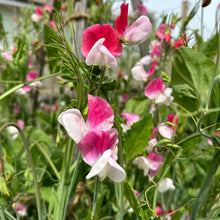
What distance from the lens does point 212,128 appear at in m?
0.54

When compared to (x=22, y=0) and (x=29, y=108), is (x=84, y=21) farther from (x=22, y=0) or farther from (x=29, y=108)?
(x=22, y=0)

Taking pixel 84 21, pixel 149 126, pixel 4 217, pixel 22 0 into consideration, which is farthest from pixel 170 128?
pixel 22 0

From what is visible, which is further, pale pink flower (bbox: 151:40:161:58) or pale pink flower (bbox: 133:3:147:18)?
pale pink flower (bbox: 151:40:161:58)

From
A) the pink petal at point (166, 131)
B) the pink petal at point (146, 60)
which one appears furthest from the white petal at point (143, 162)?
the pink petal at point (146, 60)

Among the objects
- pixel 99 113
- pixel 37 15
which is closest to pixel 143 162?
pixel 99 113

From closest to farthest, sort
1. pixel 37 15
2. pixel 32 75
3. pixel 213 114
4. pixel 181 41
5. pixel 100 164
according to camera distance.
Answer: pixel 100 164 → pixel 213 114 → pixel 181 41 → pixel 32 75 → pixel 37 15

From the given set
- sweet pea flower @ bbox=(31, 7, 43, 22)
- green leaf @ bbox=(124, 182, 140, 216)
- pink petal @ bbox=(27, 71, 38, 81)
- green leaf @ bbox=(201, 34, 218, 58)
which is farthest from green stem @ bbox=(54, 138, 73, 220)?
sweet pea flower @ bbox=(31, 7, 43, 22)

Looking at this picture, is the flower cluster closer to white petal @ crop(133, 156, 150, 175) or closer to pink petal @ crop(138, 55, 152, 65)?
white petal @ crop(133, 156, 150, 175)

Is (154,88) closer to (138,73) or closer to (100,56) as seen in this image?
(138,73)

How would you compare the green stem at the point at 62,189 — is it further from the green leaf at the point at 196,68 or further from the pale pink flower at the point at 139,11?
Result: the pale pink flower at the point at 139,11

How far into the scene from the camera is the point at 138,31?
52 centimetres

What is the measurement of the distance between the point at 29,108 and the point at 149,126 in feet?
4.41

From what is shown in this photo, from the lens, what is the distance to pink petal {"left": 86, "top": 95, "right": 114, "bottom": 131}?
47 cm

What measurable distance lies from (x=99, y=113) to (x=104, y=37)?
5.1 inches
